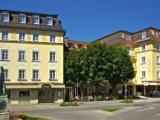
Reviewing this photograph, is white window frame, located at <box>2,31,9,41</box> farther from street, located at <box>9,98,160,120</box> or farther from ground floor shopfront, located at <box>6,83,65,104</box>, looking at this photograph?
street, located at <box>9,98,160,120</box>

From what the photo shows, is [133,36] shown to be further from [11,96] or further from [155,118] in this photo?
[155,118]

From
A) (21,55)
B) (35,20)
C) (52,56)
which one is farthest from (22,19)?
(52,56)

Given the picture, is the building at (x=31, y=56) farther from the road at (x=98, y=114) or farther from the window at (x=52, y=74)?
the road at (x=98, y=114)

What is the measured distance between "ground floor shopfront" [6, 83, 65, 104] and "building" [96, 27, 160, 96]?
66.3 feet

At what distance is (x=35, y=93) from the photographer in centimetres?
6644

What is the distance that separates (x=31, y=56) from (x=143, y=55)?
28081 mm

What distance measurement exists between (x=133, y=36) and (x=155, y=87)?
40.5ft

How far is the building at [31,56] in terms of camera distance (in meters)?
64.6

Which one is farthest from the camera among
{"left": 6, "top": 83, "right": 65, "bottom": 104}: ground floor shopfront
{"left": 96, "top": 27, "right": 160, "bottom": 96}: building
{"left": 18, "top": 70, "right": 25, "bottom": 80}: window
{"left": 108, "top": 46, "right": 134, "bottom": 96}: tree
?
{"left": 96, "top": 27, "right": 160, "bottom": 96}: building

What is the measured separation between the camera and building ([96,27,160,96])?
273ft

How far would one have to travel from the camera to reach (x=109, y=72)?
70.6 meters

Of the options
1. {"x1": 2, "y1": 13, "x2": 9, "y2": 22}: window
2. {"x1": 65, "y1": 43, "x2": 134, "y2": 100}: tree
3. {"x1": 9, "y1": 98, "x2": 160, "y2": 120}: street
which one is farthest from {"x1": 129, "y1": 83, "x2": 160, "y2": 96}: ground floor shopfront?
{"x1": 9, "y1": 98, "x2": 160, "y2": 120}: street

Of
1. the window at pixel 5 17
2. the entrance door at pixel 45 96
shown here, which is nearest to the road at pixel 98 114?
the entrance door at pixel 45 96

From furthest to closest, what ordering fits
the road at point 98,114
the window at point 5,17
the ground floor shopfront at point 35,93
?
the window at point 5,17 → the ground floor shopfront at point 35,93 → the road at point 98,114
